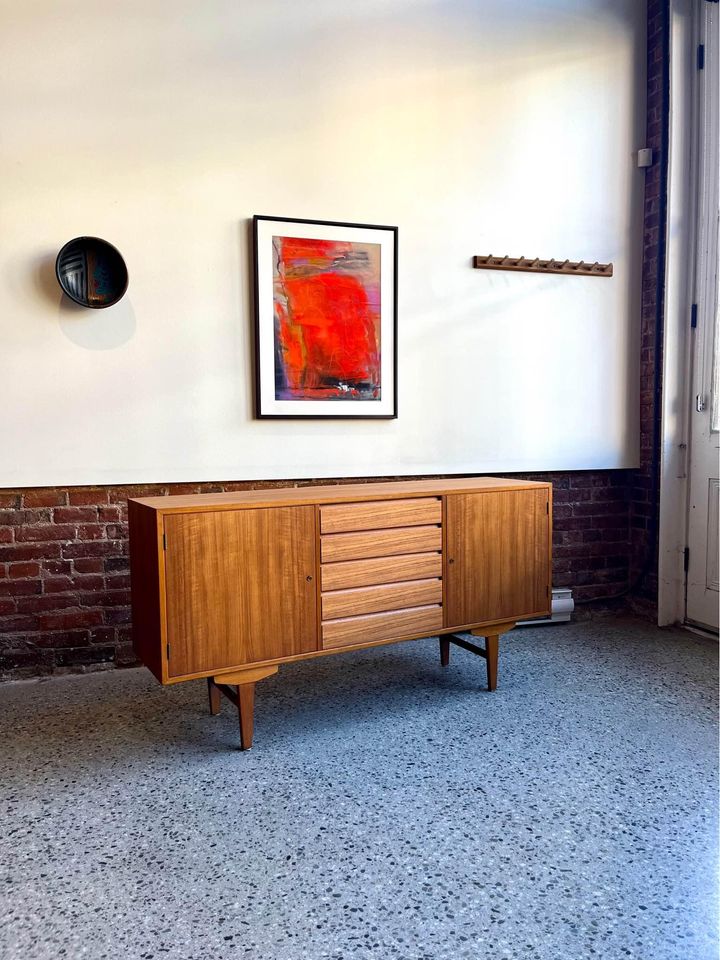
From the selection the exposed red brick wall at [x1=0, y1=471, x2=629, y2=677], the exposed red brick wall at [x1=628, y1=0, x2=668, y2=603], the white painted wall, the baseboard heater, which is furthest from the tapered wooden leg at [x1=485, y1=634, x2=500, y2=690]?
the exposed red brick wall at [x1=628, y1=0, x2=668, y2=603]

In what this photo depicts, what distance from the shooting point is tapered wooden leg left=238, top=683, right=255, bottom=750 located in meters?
2.69

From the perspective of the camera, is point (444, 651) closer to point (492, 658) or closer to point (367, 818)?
point (492, 658)

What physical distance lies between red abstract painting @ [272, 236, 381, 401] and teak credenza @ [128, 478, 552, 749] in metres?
0.84

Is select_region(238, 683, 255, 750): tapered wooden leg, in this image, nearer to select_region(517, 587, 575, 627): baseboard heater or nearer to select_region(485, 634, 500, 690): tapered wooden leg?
select_region(485, 634, 500, 690): tapered wooden leg

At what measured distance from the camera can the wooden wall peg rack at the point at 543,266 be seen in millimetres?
4074

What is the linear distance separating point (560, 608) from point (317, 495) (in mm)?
2129

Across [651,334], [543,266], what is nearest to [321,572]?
[543,266]

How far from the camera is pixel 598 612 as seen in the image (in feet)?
14.8

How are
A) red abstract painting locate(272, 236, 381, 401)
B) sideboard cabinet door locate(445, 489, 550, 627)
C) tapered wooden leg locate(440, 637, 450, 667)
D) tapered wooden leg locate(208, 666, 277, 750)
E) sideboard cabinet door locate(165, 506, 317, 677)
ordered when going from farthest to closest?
red abstract painting locate(272, 236, 381, 401) → tapered wooden leg locate(440, 637, 450, 667) → sideboard cabinet door locate(445, 489, 550, 627) → tapered wooden leg locate(208, 666, 277, 750) → sideboard cabinet door locate(165, 506, 317, 677)

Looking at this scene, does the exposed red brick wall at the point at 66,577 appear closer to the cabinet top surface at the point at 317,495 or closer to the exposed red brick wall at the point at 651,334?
the cabinet top surface at the point at 317,495

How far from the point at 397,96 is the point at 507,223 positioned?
95 cm

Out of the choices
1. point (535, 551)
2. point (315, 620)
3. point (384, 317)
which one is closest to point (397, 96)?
point (384, 317)

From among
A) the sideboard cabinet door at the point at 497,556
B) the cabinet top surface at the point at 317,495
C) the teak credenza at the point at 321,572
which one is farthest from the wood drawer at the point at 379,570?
the cabinet top surface at the point at 317,495

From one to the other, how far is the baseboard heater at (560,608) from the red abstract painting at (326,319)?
5.53 ft
